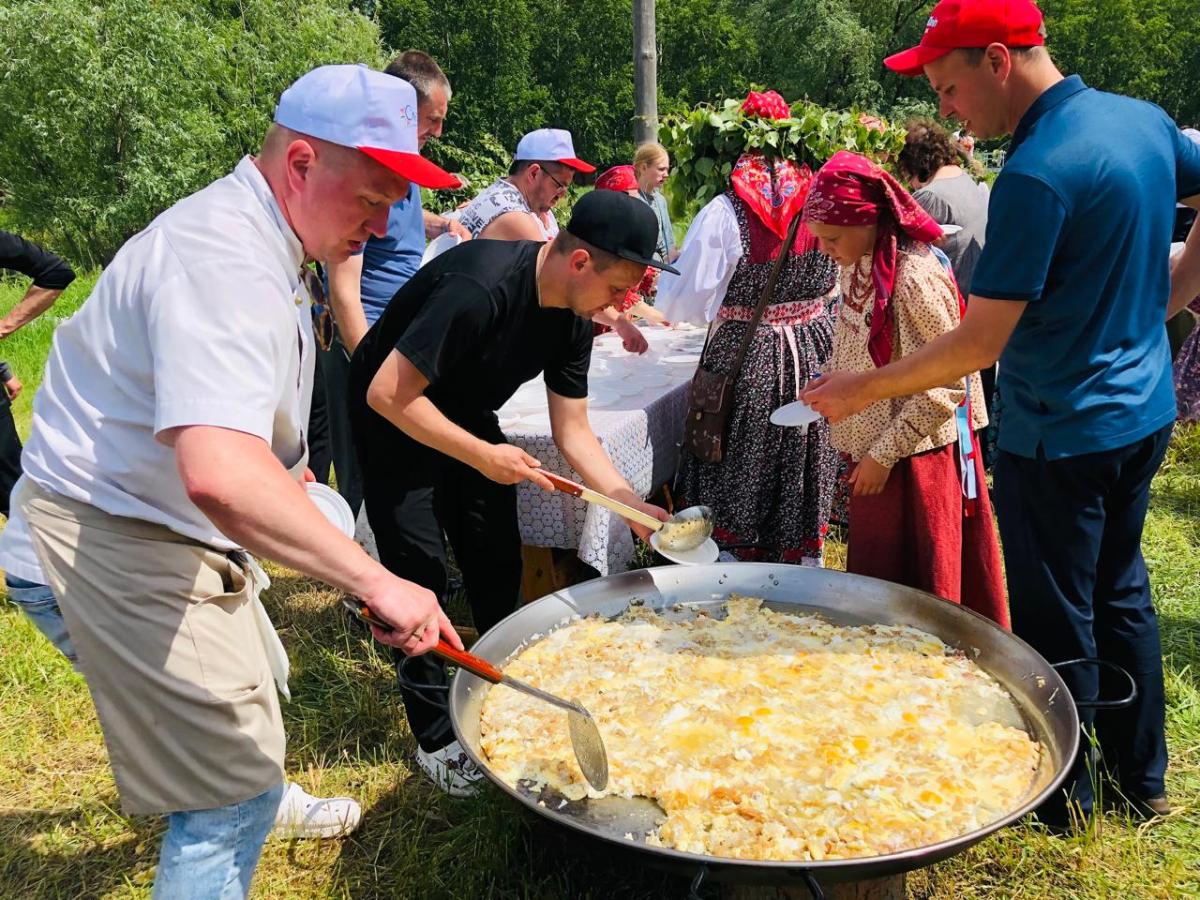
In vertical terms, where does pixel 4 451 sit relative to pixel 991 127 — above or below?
below

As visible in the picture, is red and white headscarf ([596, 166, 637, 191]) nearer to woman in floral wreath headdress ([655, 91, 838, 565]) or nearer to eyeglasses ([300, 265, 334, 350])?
woman in floral wreath headdress ([655, 91, 838, 565])

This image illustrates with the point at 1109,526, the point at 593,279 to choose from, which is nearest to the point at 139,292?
the point at 593,279

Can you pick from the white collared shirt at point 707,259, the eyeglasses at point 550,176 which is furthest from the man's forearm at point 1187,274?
the eyeglasses at point 550,176

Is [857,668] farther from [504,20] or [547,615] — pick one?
[504,20]

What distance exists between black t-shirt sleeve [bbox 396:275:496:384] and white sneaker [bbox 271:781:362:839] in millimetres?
1331

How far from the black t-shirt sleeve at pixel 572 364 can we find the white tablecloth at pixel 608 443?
331mm

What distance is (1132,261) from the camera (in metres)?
2.00

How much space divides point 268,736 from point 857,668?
1386 mm

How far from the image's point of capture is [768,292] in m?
3.40

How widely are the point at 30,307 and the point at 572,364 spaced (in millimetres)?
2907

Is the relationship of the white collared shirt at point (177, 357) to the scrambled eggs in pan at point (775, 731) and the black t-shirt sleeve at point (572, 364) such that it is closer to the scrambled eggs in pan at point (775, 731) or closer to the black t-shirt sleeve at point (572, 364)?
the scrambled eggs in pan at point (775, 731)

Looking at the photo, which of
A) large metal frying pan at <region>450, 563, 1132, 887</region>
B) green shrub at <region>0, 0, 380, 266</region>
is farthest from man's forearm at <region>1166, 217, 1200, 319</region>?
green shrub at <region>0, 0, 380, 266</region>

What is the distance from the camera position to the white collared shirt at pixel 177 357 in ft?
4.29

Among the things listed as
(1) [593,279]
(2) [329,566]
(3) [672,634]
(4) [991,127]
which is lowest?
(3) [672,634]
